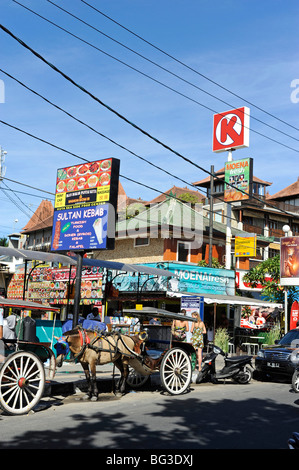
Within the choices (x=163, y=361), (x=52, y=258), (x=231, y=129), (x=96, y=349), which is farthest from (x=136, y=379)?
(x=231, y=129)

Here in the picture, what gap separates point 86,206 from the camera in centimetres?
1652

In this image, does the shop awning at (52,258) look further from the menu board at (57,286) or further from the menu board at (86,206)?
the menu board at (57,286)

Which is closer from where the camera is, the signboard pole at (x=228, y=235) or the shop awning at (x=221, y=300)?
the shop awning at (x=221, y=300)

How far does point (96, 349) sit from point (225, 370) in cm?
488

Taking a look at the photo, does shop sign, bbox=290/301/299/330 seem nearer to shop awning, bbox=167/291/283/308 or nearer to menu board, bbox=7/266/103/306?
shop awning, bbox=167/291/283/308

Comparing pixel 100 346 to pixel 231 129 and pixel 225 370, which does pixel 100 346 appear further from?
pixel 231 129

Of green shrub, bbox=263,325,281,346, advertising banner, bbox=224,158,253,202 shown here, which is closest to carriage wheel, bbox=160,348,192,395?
green shrub, bbox=263,325,281,346

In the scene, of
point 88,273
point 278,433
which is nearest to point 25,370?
point 278,433

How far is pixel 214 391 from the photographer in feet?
40.4

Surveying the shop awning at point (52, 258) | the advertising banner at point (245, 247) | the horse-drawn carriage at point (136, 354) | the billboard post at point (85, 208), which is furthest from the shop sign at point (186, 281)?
the horse-drawn carriage at point (136, 354)

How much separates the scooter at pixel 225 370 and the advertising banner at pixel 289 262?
34.9ft

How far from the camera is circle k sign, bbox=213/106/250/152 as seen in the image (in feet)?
109

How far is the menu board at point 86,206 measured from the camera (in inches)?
627
